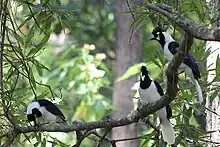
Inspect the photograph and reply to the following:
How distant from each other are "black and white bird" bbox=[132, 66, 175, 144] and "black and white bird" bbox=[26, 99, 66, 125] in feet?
1.63

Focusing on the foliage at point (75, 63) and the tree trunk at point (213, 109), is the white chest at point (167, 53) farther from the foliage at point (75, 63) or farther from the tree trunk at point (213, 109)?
the tree trunk at point (213, 109)

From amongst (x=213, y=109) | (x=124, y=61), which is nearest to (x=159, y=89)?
(x=213, y=109)

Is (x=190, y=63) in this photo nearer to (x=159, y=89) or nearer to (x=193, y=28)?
(x=159, y=89)

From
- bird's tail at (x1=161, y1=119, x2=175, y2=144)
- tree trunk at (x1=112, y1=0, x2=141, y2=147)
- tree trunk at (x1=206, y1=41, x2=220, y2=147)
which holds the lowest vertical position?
bird's tail at (x1=161, y1=119, x2=175, y2=144)

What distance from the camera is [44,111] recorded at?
9.67ft

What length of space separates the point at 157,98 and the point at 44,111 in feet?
2.62

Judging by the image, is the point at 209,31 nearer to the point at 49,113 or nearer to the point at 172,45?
the point at 172,45

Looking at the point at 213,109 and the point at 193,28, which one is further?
the point at 213,109

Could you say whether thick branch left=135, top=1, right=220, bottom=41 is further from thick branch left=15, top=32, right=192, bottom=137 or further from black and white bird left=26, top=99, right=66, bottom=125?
black and white bird left=26, top=99, right=66, bottom=125

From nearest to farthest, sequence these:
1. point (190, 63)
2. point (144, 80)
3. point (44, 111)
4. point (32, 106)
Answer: point (190, 63), point (144, 80), point (32, 106), point (44, 111)

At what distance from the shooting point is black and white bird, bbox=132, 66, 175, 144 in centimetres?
218

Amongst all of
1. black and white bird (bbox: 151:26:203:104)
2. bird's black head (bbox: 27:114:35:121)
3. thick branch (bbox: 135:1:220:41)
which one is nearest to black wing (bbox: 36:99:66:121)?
bird's black head (bbox: 27:114:35:121)

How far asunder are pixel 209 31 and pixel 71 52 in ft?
13.7

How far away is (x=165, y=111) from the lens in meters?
2.25
